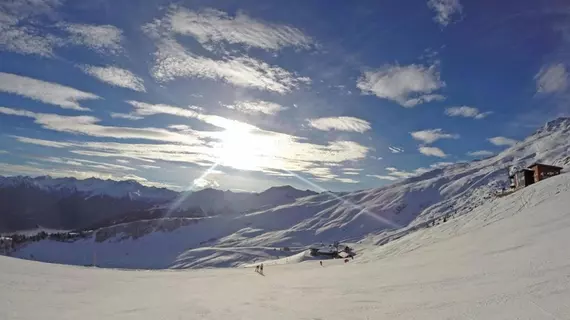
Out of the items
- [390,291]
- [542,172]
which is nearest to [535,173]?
[542,172]

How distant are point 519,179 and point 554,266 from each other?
5703 cm

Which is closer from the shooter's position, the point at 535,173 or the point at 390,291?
the point at 390,291

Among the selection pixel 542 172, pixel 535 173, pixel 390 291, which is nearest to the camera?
pixel 390 291

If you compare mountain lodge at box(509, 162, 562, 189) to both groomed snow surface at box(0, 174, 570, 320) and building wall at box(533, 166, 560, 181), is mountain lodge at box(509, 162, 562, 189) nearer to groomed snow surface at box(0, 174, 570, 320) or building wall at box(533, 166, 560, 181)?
building wall at box(533, 166, 560, 181)

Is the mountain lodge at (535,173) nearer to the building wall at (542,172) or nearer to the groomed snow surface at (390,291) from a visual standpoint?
the building wall at (542,172)

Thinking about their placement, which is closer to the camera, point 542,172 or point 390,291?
point 390,291

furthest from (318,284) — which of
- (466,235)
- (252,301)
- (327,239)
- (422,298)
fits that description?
(327,239)

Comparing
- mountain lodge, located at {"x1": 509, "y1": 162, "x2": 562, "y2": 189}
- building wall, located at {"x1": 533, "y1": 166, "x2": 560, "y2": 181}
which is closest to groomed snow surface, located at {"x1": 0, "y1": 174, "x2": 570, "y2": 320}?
building wall, located at {"x1": 533, "y1": 166, "x2": 560, "y2": 181}

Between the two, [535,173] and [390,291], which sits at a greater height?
[535,173]

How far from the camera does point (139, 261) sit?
619 ft

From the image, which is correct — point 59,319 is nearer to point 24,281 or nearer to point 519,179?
point 24,281

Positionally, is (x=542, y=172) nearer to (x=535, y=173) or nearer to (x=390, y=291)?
(x=535, y=173)

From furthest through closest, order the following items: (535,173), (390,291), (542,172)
A: (535,173)
(542,172)
(390,291)

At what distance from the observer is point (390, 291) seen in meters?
24.6
